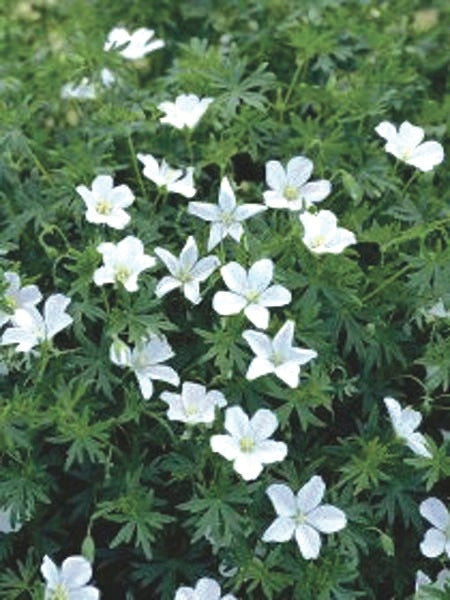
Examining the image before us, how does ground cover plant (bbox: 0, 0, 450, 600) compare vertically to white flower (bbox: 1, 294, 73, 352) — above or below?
below

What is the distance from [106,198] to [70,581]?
809mm

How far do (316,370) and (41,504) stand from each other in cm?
63

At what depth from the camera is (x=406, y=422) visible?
103 inches

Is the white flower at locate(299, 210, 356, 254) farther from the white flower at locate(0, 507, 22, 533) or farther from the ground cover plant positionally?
the white flower at locate(0, 507, 22, 533)

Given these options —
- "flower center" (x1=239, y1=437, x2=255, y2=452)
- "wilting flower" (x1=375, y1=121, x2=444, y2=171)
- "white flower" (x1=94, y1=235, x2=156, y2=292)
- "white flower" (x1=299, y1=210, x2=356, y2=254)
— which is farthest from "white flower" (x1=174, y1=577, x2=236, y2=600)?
"wilting flower" (x1=375, y1=121, x2=444, y2=171)

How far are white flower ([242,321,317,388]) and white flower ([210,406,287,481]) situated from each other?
76 mm

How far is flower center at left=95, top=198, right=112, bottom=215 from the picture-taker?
8.91 feet

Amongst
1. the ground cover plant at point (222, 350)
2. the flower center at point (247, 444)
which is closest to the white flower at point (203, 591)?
the ground cover plant at point (222, 350)

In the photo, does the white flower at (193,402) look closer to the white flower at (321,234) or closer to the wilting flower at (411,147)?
the white flower at (321,234)

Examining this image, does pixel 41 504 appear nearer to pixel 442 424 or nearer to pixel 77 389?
pixel 77 389

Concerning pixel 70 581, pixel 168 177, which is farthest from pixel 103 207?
pixel 70 581

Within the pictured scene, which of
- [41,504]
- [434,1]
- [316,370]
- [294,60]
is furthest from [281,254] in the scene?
[434,1]

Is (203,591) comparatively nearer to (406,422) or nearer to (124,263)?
(406,422)

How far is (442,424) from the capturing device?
2.85 metres
